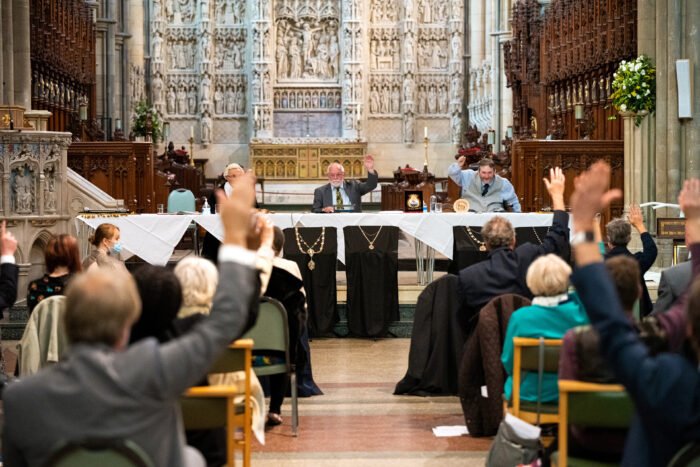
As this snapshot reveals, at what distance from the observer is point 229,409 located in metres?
3.99

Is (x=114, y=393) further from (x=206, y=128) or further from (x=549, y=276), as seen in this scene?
(x=206, y=128)

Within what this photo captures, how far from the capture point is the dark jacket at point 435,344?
7770 millimetres

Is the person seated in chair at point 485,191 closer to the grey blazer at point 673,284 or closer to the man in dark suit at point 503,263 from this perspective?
the man in dark suit at point 503,263

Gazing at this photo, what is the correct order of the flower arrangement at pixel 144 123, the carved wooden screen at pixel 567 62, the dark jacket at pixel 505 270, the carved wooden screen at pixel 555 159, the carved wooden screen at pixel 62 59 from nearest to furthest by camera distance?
1. the dark jacket at pixel 505 270
2. the carved wooden screen at pixel 555 159
3. the carved wooden screen at pixel 567 62
4. the carved wooden screen at pixel 62 59
5. the flower arrangement at pixel 144 123

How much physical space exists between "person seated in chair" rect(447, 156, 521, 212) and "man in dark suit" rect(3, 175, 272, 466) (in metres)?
8.31

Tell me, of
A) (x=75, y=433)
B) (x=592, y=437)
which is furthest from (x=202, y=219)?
(x=75, y=433)

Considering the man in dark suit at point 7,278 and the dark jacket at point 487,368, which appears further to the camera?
the dark jacket at point 487,368

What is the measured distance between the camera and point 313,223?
10.8m

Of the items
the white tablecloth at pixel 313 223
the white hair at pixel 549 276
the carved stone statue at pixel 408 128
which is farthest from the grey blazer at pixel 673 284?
the carved stone statue at pixel 408 128

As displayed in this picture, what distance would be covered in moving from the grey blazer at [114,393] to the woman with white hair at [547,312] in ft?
7.89

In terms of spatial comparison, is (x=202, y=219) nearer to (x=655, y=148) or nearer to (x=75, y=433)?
(x=655, y=148)

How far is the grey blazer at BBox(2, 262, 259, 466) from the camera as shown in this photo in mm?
2941

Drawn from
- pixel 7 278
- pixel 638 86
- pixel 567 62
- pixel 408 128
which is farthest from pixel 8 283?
Answer: pixel 408 128

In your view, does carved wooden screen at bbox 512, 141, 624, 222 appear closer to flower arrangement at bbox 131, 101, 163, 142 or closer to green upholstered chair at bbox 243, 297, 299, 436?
green upholstered chair at bbox 243, 297, 299, 436
